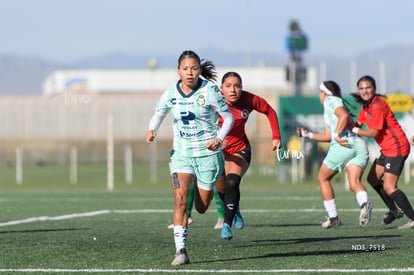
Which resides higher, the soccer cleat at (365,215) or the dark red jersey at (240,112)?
the dark red jersey at (240,112)

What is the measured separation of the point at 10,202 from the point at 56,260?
512 inches

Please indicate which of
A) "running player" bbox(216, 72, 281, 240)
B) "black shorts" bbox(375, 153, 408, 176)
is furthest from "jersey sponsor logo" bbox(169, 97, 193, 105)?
"black shorts" bbox(375, 153, 408, 176)

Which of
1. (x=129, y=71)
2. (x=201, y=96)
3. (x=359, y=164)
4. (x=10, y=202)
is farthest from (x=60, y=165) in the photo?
(x=201, y=96)

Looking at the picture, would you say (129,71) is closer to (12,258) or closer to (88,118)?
(88,118)

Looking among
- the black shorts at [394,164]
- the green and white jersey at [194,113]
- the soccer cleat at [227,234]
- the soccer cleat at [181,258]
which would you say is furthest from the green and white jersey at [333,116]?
the soccer cleat at [181,258]

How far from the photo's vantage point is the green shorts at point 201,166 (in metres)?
11.1

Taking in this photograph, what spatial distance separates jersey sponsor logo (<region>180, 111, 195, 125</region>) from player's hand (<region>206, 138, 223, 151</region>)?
302 millimetres

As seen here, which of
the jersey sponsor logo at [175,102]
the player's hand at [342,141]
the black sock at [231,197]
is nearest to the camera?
the jersey sponsor logo at [175,102]

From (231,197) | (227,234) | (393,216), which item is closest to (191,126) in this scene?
(227,234)

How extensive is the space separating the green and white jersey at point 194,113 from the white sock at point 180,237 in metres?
0.80

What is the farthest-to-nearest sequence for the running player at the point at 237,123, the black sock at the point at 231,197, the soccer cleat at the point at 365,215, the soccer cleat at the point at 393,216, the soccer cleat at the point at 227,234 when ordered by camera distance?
the soccer cleat at the point at 393,216
the soccer cleat at the point at 365,215
the running player at the point at 237,123
the black sock at the point at 231,197
the soccer cleat at the point at 227,234

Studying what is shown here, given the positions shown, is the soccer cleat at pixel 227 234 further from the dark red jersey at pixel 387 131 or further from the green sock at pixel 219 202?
the dark red jersey at pixel 387 131

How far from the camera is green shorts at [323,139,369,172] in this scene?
15.1m

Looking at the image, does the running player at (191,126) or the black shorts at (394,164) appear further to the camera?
the black shorts at (394,164)
